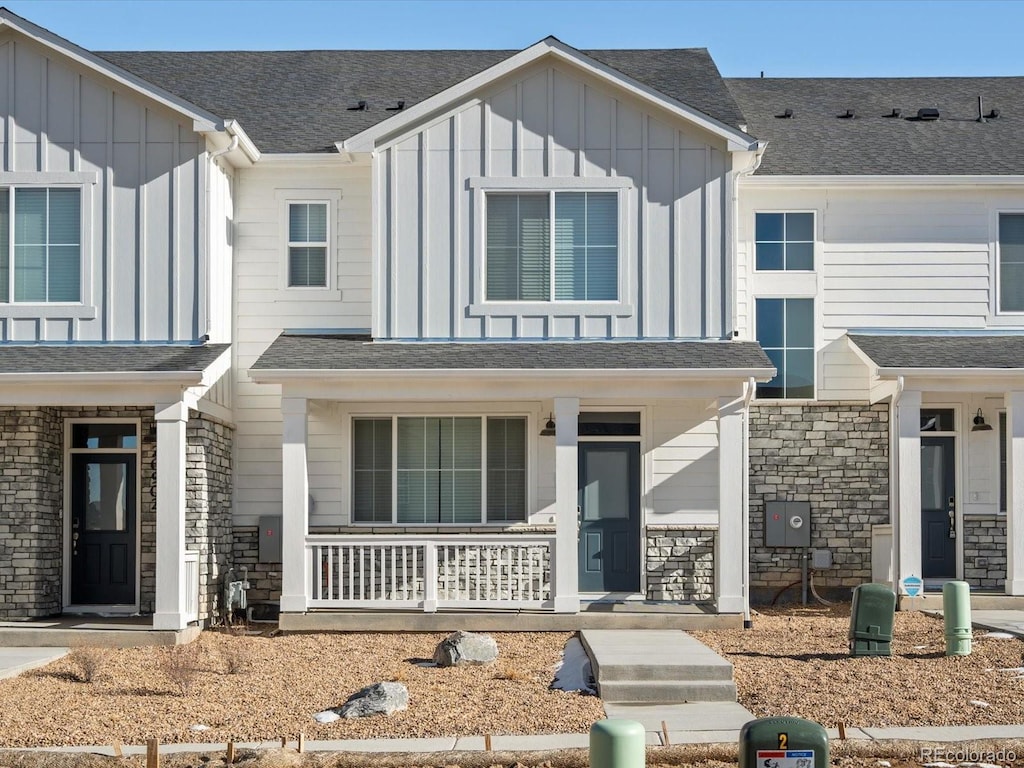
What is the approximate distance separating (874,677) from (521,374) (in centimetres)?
523

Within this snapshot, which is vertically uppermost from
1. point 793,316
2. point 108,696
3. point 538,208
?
point 538,208

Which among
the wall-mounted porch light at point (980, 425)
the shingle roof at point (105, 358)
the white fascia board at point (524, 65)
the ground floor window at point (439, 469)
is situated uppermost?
the white fascia board at point (524, 65)

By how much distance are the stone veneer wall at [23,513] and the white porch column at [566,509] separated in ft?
19.2

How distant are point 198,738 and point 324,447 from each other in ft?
24.9

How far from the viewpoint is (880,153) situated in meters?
18.1

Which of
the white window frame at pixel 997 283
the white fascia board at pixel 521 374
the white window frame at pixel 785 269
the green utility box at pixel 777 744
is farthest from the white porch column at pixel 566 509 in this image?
the green utility box at pixel 777 744

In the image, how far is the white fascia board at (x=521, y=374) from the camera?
15000 millimetres

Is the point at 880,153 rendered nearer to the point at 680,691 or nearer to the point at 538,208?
the point at 538,208

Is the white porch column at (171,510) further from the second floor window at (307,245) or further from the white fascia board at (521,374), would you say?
the second floor window at (307,245)

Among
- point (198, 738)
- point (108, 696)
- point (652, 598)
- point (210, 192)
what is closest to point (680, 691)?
point (198, 738)

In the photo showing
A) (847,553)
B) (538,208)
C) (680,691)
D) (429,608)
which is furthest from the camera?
(847,553)

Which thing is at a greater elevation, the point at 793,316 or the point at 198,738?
the point at 793,316

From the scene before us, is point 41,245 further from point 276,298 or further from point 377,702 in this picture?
point 377,702

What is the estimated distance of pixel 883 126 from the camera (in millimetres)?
19047
